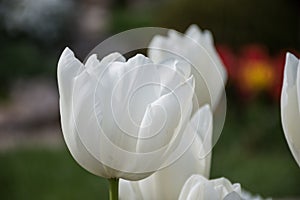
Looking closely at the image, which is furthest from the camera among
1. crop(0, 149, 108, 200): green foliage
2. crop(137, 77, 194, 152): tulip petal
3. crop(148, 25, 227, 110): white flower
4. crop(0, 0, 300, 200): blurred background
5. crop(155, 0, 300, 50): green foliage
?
crop(155, 0, 300, 50): green foliage

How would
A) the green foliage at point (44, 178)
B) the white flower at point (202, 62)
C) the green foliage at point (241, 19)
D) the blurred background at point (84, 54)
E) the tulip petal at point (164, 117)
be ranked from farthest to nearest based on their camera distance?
the green foliage at point (241, 19) < the blurred background at point (84, 54) < the green foliage at point (44, 178) < the white flower at point (202, 62) < the tulip petal at point (164, 117)

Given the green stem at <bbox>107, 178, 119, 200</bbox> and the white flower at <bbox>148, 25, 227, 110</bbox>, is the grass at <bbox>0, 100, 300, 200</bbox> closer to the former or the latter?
the white flower at <bbox>148, 25, 227, 110</bbox>

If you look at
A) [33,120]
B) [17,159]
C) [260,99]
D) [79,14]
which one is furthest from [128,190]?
[79,14]

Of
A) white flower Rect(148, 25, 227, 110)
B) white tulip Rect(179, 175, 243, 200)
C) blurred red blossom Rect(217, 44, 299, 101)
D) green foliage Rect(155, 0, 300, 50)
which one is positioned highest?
green foliage Rect(155, 0, 300, 50)

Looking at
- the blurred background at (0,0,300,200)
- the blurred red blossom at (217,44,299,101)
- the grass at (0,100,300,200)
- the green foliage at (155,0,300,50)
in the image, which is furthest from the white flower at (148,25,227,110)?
the green foliage at (155,0,300,50)

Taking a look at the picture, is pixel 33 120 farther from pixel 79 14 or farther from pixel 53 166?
pixel 79 14

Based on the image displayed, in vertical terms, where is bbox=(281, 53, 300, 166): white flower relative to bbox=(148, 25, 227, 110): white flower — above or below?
below

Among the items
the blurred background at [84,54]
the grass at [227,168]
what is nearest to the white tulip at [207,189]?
the grass at [227,168]

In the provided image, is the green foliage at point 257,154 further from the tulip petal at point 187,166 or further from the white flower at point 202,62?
the tulip petal at point 187,166
